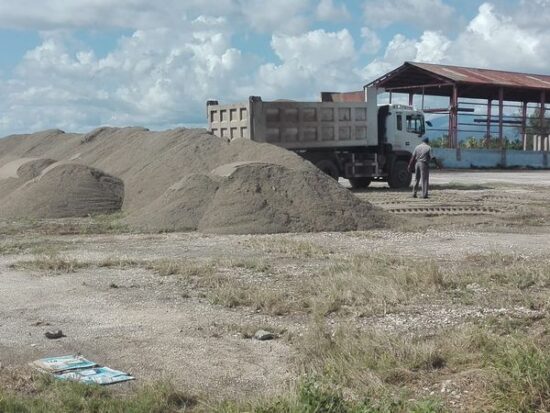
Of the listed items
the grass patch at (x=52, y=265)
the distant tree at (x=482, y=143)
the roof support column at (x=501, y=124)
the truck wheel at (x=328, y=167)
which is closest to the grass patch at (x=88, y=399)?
the grass patch at (x=52, y=265)

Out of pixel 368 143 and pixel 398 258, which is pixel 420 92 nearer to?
pixel 368 143

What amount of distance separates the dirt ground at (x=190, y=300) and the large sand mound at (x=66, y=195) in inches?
84.5

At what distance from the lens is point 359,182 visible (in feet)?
106

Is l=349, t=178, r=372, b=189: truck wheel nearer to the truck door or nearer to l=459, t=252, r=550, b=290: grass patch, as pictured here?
the truck door

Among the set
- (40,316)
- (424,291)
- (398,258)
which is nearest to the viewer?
(40,316)

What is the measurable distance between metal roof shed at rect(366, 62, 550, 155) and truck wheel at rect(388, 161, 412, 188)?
1887 centimetres

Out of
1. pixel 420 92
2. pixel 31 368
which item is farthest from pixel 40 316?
pixel 420 92

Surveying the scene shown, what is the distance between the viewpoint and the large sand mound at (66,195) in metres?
21.7

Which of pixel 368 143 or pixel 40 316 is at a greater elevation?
pixel 368 143

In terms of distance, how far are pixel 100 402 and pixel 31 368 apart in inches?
52.0

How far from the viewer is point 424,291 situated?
9.88 m

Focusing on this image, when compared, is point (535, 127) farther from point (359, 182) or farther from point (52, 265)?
point (52, 265)

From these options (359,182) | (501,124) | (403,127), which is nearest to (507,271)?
(403,127)

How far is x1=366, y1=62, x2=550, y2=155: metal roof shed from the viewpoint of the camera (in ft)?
164
